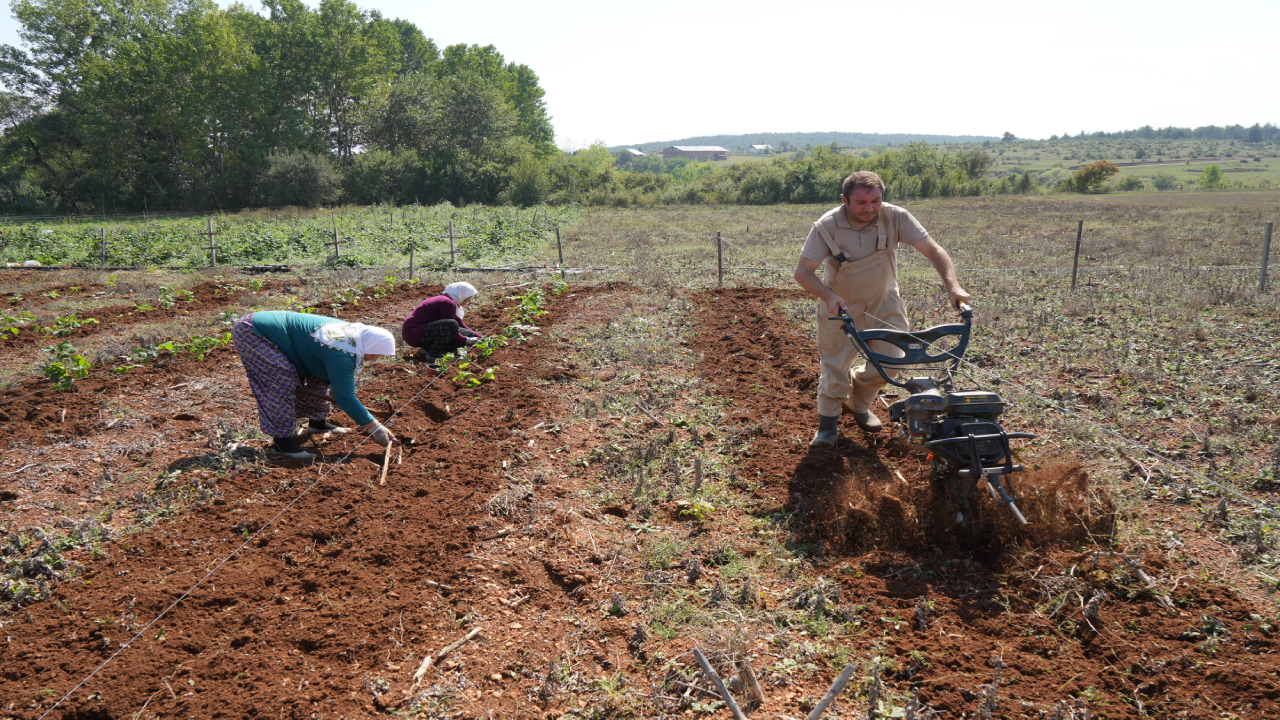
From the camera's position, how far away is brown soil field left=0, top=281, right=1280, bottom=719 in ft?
9.80

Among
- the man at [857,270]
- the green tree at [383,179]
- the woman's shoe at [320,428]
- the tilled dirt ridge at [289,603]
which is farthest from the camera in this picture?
the green tree at [383,179]

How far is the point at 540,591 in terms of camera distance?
3.84 meters

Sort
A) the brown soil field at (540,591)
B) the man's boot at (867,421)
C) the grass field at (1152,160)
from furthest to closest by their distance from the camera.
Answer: the grass field at (1152,160), the man's boot at (867,421), the brown soil field at (540,591)

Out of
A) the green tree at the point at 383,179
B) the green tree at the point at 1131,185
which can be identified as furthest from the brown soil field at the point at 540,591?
the green tree at the point at 1131,185

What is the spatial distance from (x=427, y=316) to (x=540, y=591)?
5379 millimetres

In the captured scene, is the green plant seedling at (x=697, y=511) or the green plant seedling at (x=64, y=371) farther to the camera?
the green plant seedling at (x=64, y=371)

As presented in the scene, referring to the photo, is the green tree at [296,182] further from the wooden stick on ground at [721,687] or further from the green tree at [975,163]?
the green tree at [975,163]

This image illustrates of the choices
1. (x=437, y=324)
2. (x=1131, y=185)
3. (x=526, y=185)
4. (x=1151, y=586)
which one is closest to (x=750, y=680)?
(x=1151, y=586)

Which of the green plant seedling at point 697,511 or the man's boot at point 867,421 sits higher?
the man's boot at point 867,421

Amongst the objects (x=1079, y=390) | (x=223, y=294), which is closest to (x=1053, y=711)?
(x=1079, y=390)

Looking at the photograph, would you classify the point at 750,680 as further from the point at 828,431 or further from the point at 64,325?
the point at 64,325

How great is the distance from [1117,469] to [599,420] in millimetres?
4096

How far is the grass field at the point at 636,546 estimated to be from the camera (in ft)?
9.98

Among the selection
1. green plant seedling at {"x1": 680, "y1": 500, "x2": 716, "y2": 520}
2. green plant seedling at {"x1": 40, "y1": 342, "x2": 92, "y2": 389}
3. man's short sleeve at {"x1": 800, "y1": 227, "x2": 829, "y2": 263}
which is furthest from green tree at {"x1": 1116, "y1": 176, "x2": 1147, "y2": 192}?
green plant seedling at {"x1": 40, "y1": 342, "x2": 92, "y2": 389}
